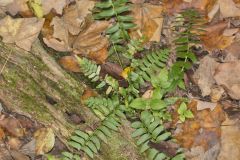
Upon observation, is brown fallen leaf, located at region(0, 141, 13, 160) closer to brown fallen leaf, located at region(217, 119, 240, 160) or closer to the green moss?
the green moss

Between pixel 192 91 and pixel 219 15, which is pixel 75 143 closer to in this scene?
pixel 192 91

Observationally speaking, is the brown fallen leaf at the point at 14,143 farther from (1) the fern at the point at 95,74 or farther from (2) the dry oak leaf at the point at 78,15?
(2) the dry oak leaf at the point at 78,15

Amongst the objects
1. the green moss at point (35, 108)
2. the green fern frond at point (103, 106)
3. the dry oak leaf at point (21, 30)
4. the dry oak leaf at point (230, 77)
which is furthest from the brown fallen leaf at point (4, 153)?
the dry oak leaf at point (230, 77)

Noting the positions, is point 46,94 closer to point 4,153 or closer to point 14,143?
point 14,143

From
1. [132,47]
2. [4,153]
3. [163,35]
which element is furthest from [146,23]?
[4,153]

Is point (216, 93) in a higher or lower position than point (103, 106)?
lower
